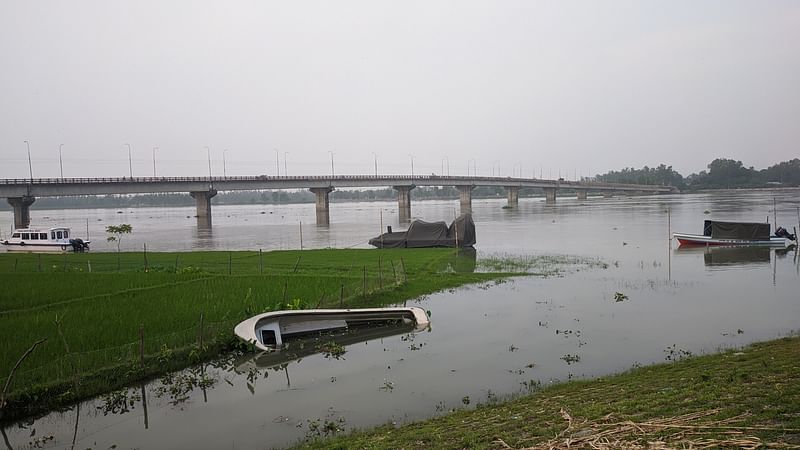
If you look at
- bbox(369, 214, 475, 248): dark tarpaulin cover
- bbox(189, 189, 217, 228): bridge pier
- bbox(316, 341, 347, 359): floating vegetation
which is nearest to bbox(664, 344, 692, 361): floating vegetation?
bbox(316, 341, 347, 359): floating vegetation

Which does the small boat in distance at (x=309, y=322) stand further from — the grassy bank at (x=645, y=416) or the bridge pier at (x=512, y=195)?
the bridge pier at (x=512, y=195)

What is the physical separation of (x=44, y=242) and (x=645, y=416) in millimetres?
50715

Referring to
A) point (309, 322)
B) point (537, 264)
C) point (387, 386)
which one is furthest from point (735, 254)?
point (387, 386)

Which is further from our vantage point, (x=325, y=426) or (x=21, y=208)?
(x=21, y=208)

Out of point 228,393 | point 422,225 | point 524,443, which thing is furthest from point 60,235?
point 524,443

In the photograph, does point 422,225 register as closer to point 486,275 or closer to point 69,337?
point 486,275

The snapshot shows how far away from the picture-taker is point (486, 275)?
28.8m

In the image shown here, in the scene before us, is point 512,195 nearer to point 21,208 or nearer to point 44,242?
point 21,208

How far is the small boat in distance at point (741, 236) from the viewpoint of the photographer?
40.5m

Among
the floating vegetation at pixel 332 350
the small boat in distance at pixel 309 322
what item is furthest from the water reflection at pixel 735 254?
the floating vegetation at pixel 332 350

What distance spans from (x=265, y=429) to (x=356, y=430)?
1.93 m

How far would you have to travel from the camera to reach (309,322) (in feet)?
57.0

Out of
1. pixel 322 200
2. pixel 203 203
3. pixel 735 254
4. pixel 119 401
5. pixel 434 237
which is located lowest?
pixel 735 254

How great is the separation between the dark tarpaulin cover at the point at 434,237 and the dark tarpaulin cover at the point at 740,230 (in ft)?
58.9
